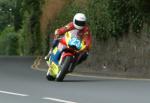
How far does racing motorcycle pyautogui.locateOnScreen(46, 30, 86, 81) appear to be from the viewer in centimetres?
1744

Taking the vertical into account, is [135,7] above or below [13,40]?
above

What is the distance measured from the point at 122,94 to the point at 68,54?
13.1ft

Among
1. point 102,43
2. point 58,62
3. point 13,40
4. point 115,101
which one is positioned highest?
point 115,101

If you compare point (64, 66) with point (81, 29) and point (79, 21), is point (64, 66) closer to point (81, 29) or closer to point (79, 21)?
point (81, 29)

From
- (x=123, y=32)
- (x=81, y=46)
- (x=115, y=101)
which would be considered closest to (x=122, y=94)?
(x=115, y=101)

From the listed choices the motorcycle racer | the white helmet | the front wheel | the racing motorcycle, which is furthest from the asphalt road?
the white helmet

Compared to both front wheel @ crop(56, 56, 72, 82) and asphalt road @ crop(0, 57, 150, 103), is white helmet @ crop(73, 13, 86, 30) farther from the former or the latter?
asphalt road @ crop(0, 57, 150, 103)

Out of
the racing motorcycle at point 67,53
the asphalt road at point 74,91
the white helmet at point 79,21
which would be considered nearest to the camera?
the asphalt road at point 74,91

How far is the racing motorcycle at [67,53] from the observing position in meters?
17.4

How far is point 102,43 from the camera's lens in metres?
24.9

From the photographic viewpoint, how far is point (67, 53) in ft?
57.4

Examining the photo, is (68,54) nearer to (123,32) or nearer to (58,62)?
(58,62)

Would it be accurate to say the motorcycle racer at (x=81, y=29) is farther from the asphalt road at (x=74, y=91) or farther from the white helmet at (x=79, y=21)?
the asphalt road at (x=74, y=91)

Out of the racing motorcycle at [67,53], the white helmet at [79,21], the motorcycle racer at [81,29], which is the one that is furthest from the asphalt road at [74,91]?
the white helmet at [79,21]
